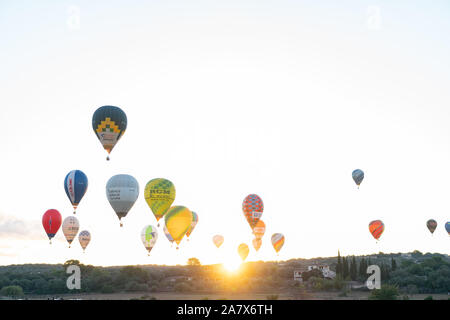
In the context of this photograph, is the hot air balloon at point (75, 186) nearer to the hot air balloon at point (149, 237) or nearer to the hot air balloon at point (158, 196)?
the hot air balloon at point (158, 196)

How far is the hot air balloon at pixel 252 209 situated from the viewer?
205ft

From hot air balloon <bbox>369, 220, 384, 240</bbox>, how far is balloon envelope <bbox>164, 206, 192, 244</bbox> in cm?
3220

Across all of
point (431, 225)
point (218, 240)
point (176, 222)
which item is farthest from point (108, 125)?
point (431, 225)

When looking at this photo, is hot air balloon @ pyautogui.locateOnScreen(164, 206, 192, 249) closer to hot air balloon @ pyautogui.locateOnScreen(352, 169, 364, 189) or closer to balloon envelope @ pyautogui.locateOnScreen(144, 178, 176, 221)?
balloon envelope @ pyautogui.locateOnScreen(144, 178, 176, 221)

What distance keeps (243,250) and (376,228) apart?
77.6ft

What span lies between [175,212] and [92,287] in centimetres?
2441

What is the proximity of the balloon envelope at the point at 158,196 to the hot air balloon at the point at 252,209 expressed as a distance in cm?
1507

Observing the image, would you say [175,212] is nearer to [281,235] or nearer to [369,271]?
[281,235]

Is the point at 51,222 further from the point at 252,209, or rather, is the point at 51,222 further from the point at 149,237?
the point at 252,209

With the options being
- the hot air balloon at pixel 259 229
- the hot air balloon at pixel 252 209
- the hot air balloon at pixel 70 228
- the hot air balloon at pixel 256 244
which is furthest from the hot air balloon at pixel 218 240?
the hot air balloon at pixel 70 228

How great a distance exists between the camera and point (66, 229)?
64.2 metres

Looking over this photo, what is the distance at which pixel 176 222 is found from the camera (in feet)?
176
